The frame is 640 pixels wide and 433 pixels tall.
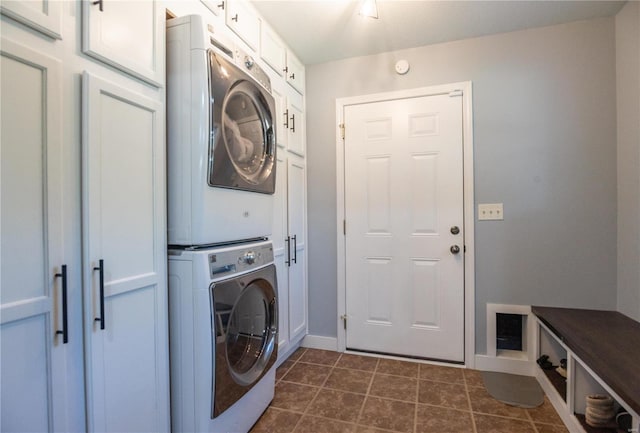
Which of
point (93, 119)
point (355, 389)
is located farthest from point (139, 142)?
point (355, 389)

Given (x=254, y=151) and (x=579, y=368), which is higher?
(x=254, y=151)

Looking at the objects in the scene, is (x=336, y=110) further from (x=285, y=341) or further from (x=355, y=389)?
(x=355, y=389)

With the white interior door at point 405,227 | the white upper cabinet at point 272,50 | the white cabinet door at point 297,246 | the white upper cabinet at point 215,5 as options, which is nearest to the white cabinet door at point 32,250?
the white upper cabinet at point 215,5

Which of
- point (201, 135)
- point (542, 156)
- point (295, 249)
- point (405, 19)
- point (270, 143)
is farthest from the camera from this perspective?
point (295, 249)

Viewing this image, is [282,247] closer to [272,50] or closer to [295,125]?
[295,125]

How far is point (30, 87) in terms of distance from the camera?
34.1 inches

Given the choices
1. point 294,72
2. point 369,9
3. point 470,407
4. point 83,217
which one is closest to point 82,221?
point 83,217

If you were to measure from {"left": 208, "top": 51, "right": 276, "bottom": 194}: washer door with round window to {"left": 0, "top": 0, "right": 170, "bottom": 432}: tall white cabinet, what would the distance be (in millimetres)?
214

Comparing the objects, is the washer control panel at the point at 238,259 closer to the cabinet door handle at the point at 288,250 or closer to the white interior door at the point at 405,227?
the cabinet door handle at the point at 288,250

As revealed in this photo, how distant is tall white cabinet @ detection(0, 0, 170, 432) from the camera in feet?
2.75

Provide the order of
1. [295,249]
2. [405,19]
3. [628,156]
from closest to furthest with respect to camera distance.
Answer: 1. [628,156]
2. [405,19]
3. [295,249]

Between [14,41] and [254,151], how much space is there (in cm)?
93

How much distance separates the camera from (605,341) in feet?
5.28

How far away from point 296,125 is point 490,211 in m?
1.63
